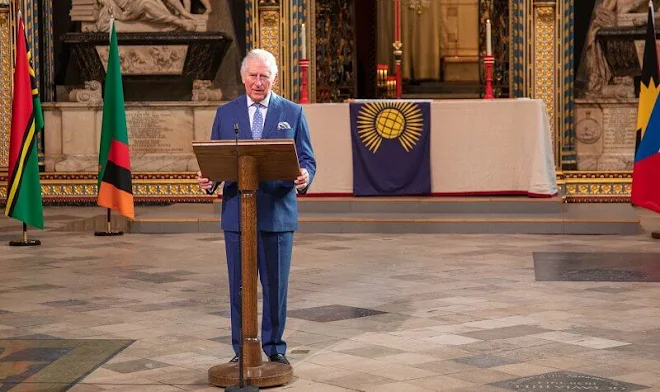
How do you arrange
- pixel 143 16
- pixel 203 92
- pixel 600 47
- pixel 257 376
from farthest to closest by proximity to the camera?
pixel 143 16
pixel 203 92
pixel 600 47
pixel 257 376

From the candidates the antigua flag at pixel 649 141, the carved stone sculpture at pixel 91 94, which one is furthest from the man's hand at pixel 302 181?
the carved stone sculpture at pixel 91 94

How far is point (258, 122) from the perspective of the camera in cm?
598

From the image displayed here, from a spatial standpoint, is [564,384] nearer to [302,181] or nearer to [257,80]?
[302,181]

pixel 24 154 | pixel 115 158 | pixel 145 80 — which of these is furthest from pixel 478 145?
pixel 145 80

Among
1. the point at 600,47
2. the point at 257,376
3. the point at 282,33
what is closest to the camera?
the point at 257,376

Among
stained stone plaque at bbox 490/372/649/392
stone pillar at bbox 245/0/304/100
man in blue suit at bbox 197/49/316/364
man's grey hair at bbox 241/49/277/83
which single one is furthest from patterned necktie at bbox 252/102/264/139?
stone pillar at bbox 245/0/304/100

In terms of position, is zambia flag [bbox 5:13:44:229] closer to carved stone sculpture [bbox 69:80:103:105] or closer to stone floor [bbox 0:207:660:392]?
stone floor [bbox 0:207:660:392]

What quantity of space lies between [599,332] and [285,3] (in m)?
9.07

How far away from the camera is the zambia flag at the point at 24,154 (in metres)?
11.5

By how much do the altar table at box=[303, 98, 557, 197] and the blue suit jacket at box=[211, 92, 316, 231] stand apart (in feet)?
22.6

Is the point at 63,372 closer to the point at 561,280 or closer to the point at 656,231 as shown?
the point at 561,280

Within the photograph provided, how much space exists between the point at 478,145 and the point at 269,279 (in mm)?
7150

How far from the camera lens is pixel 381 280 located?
30.1 ft

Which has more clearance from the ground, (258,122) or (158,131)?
(258,122)
